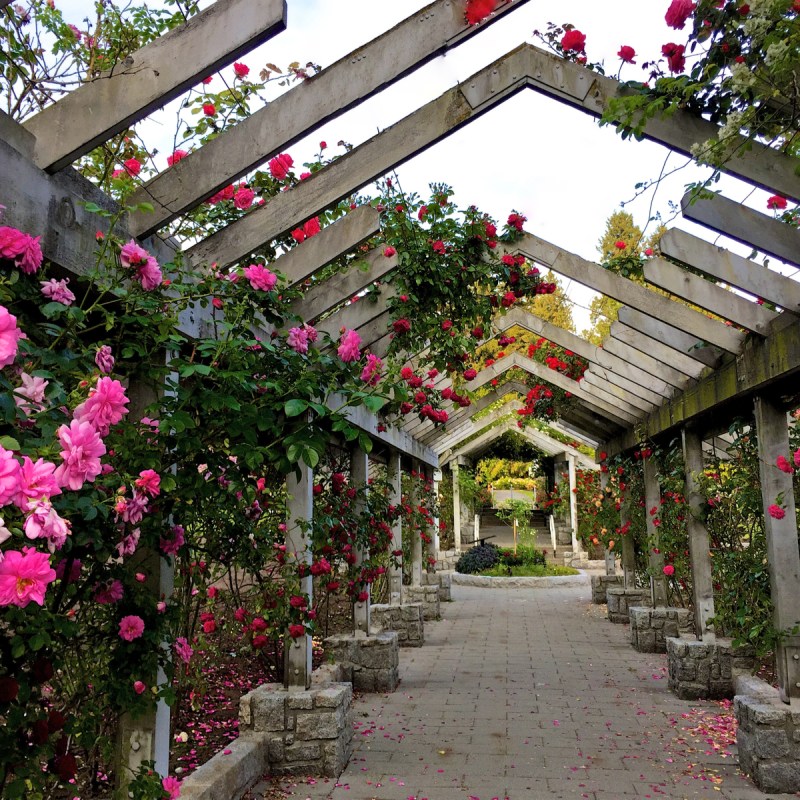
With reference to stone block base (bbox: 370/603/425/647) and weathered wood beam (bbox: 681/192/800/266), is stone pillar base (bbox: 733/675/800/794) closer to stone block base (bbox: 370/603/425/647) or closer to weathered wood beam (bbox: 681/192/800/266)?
weathered wood beam (bbox: 681/192/800/266)

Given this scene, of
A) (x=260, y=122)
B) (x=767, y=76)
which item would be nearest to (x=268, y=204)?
(x=260, y=122)

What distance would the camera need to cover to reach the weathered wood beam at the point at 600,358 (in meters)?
6.80

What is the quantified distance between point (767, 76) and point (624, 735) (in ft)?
14.4

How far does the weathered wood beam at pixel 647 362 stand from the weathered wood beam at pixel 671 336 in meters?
0.86

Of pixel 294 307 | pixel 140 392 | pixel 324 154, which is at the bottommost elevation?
pixel 140 392

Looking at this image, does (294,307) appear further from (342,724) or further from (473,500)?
(473,500)

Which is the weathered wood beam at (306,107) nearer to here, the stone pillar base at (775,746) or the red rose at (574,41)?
the red rose at (574,41)

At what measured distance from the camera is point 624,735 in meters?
5.09

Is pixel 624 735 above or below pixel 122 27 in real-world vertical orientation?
below

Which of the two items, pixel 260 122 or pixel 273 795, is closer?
pixel 260 122

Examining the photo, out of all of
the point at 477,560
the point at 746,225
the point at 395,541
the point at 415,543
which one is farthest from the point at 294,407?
the point at 477,560

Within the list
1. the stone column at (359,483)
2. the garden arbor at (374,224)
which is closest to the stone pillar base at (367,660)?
the stone column at (359,483)

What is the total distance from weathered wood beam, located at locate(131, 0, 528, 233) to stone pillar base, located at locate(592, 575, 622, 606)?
10.5 metres

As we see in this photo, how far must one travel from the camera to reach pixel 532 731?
520 cm
